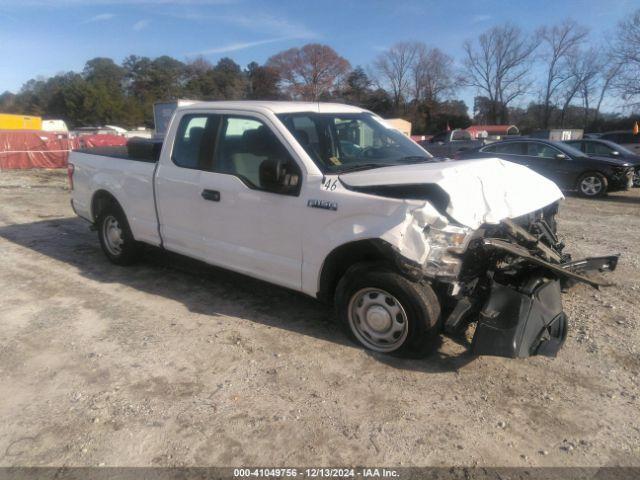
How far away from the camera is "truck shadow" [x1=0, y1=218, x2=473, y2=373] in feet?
13.1

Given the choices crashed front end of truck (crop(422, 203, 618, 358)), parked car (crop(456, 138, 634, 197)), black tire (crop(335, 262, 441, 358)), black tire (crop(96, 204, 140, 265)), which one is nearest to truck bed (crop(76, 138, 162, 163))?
black tire (crop(96, 204, 140, 265))

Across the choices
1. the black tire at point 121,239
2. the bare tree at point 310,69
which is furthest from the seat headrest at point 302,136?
the bare tree at point 310,69

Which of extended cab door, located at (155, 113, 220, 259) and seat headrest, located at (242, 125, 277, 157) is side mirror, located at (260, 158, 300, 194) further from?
extended cab door, located at (155, 113, 220, 259)

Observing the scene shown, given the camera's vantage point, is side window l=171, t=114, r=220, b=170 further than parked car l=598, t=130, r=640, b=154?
No

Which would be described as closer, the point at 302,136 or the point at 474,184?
the point at 474,184

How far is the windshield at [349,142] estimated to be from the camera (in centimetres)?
392

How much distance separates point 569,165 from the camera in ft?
40.2

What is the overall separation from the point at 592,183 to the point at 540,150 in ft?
4.95

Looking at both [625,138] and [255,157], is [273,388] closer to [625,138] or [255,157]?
[255,157]

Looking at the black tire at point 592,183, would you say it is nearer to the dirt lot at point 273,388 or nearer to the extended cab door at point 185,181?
the dirt lot at point 273,388

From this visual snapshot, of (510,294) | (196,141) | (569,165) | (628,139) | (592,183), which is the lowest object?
(510,294)

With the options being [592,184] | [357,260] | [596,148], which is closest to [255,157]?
[357,260]

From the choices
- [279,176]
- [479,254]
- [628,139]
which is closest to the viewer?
[479,254]

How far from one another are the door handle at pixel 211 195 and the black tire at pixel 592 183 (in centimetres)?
1098
